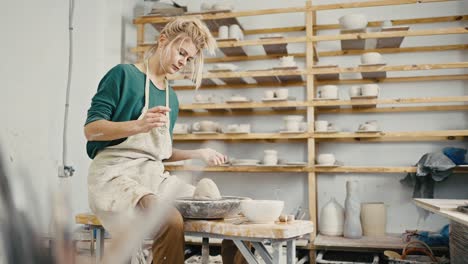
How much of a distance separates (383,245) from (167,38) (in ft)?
7.68

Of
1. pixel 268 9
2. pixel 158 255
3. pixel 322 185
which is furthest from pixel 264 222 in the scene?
pixel 268 9

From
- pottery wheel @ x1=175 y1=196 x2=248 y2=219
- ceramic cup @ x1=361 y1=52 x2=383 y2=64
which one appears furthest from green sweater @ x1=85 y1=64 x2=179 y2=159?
ceramic cup @ x1=361 y1=52 x2=383 y2=64

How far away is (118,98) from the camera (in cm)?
191

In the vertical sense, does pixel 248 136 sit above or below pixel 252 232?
above

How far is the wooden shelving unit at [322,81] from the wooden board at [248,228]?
1.88 m

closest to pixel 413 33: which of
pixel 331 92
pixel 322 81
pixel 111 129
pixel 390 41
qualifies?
pixel 390 41

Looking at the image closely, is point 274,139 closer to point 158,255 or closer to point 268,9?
point 268,9

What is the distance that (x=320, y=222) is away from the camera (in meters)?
3.81

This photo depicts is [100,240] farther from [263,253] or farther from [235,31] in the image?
[235,31]

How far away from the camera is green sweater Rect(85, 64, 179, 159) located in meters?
1.85

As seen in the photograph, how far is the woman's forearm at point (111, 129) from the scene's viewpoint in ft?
5.40

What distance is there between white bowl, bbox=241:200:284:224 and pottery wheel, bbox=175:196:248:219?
7 centimetres

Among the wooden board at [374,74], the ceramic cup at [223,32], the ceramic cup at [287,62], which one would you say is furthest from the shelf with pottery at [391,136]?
the ceramic cup at [223,32]

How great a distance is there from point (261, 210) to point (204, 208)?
22cm
